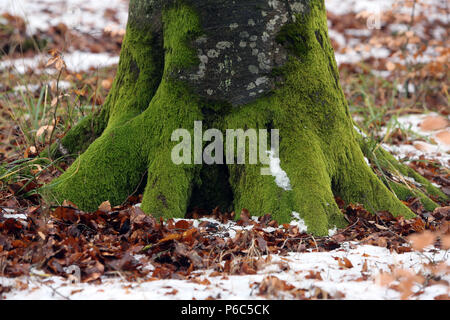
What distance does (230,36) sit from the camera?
3.18m

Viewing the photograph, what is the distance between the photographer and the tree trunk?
10.4 feet

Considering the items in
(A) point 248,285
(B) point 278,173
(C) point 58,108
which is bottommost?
(A) point 248,285

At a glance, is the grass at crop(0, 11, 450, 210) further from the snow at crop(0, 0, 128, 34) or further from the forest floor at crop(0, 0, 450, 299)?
the snow at crop(0, 0, 128, 34)

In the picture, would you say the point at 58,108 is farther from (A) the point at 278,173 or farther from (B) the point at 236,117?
(A) the point at 278,173

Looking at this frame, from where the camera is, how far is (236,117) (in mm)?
3309

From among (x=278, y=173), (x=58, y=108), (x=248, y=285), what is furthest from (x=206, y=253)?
(x=58, y=108)

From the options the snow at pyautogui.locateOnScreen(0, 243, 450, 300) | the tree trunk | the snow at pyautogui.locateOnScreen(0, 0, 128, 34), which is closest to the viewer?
the snow at pyautogui.locateOnScreen(0, 243, 450, 300)

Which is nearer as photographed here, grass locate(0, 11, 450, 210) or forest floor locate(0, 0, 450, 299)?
forest floor locate(0, 0, 450, 299)

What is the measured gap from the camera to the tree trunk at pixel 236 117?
3184 mm

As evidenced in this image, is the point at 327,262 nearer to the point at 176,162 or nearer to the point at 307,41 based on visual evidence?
the point at 176,162

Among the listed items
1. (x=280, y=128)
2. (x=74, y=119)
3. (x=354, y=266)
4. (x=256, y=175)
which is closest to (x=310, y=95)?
(x=280, y=128)

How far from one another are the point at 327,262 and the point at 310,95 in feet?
4.72

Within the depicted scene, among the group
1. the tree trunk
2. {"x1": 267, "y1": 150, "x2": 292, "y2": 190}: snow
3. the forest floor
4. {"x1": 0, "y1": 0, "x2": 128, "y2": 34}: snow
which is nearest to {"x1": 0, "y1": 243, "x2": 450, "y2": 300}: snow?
the forest floor

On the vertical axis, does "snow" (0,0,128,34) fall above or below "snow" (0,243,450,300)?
above
